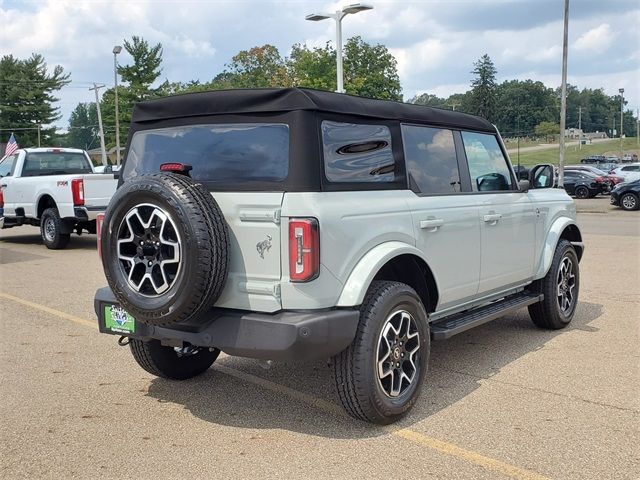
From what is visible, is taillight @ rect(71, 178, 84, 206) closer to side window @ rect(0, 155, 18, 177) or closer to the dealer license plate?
side window @ rect(0, 155, 18, 177)

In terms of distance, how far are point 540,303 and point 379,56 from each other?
5140 cm

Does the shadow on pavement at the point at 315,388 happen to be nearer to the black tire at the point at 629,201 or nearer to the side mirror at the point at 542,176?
the side mirror at the point at 542,176

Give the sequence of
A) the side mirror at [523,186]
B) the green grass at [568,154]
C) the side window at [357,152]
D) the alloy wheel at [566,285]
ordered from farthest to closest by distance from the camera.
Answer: the green grass at [568,154]
the alloy wheel at [566,285]
the side mirror at [523,186]
the side window at [357,152]

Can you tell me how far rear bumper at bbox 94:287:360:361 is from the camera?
361cm

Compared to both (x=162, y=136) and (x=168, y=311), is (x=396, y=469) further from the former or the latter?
(x=162, y=136)

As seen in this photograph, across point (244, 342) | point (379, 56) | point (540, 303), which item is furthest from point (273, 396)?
point (379, 56)

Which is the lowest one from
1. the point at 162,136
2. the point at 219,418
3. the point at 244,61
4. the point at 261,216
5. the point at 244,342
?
the point at 219,418

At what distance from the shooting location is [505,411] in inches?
167

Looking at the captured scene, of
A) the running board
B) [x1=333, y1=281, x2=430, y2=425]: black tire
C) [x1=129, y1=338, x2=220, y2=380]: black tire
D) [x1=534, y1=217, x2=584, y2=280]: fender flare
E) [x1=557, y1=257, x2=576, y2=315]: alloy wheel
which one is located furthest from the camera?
[x1=557, y1=257, x2=576, y2=315]: alloy wheel

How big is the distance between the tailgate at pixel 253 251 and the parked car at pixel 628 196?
22.8m

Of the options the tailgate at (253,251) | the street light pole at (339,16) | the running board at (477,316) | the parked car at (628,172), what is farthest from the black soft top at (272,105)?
the parked car at (628,172)

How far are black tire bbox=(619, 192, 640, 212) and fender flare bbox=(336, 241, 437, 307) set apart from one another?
22043 millimetres

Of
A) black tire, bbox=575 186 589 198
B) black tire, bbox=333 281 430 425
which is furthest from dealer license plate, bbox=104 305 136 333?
black tire, bbox=575 186 589 198

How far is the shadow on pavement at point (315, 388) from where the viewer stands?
413cm
